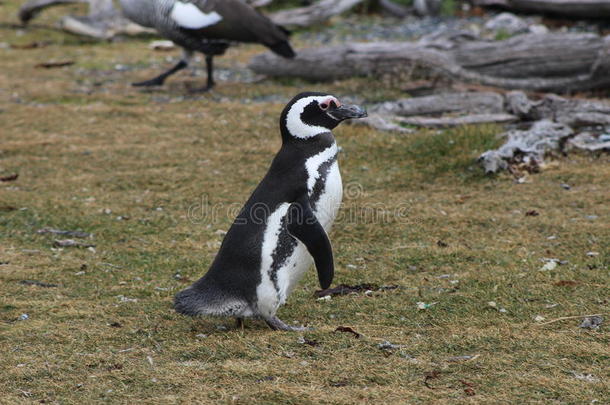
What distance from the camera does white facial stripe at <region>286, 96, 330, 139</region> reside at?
4.41 meters

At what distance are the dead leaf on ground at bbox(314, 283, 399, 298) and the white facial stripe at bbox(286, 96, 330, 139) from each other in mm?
1067

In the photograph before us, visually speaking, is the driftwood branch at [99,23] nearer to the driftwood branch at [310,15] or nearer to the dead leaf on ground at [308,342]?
the driftwood branch at [310,15]

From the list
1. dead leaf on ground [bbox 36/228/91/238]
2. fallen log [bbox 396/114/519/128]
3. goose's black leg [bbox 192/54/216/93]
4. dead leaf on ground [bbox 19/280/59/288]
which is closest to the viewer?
dead leaf on ground [bbox 19/280/59/288]

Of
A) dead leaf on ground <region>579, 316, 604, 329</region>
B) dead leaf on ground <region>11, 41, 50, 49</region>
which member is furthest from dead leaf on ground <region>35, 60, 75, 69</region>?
dead leaf on ground <region>579, 316, 604, 329</region>

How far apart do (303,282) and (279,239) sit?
109cm

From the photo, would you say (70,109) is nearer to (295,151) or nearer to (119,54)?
(119,54)

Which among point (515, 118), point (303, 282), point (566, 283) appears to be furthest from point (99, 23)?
point (566, 283)

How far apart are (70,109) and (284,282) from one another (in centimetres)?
657

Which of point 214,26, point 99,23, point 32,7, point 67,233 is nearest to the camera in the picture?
point 67,233

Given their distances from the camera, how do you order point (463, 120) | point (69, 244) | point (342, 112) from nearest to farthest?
point (342, 112) < point (69, 244) < point (463, 120)

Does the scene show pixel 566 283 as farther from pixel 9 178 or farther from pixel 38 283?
pixel 9 178

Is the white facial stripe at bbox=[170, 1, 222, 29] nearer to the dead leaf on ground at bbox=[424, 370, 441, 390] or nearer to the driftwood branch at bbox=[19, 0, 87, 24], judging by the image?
the driftwood branch at bbox=[19, 0, 87, 24]

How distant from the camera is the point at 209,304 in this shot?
4.24 m

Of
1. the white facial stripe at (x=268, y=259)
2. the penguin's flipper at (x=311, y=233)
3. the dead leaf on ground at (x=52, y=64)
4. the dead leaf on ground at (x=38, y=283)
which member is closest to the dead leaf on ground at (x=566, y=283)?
the penguin's flipper at (x=311, y=233)
